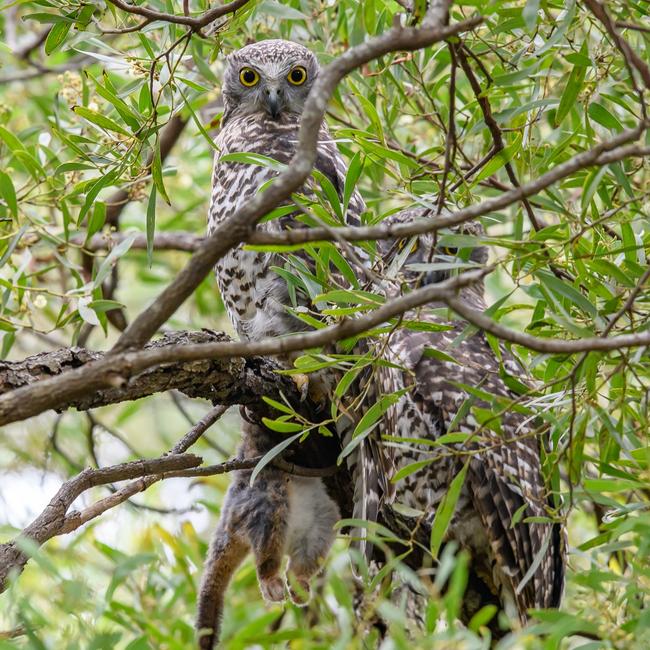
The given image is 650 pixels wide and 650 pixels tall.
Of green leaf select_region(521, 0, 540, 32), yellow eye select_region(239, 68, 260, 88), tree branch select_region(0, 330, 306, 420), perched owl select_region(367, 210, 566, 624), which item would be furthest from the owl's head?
green leaf select_region(521, 0, 540, 32)

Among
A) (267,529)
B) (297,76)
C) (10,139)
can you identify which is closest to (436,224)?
(10,139)

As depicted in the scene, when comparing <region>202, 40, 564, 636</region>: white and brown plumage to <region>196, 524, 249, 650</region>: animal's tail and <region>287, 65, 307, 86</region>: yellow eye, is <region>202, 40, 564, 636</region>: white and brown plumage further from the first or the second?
<region>196, 524, 249, 650</region>: animal's tail

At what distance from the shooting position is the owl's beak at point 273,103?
3.29m

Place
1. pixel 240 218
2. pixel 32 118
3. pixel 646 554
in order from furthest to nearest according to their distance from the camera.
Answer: pixel 32 118, pixel 646 554, pixel 240 218

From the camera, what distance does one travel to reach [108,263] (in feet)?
7.57

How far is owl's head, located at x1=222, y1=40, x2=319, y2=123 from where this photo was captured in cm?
330

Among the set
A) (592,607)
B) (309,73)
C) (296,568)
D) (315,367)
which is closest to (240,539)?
(296,568)

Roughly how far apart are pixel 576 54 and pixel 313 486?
5.32ft

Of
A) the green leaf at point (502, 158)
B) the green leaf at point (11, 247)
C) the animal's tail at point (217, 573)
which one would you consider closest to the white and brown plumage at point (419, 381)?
the animal's tail at point (217, 573)

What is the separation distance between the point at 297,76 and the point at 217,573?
1655 millimetres

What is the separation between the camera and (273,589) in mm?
2932

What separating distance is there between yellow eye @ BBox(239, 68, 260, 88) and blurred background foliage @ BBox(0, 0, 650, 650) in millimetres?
101

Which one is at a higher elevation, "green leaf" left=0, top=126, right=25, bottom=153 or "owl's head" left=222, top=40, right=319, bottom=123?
"owl's head" left=222, top=40, right=319, bottom=123

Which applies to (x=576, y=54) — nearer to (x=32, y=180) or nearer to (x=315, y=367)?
(x=315, y=367)
